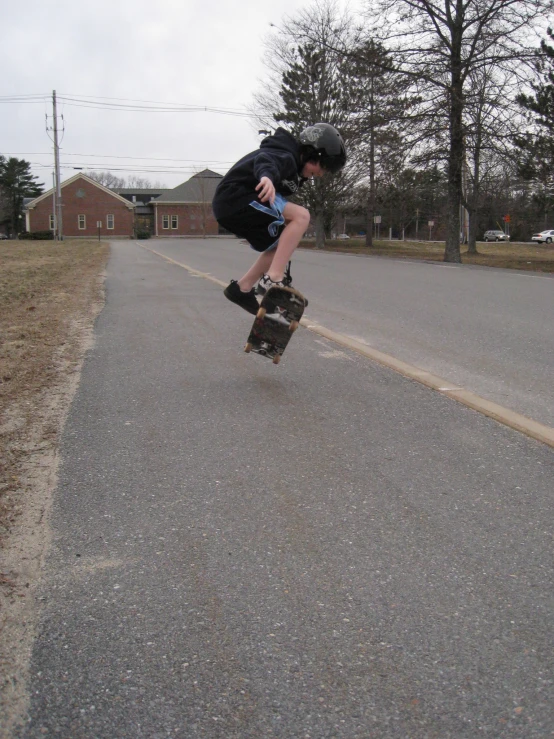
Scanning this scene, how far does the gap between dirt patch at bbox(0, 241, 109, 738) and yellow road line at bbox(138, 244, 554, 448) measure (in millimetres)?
2439

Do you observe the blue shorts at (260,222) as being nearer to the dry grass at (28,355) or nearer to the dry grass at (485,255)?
the dry grass at (28,355)

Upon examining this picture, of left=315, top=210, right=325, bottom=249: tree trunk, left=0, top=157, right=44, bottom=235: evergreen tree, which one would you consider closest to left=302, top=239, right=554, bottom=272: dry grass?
left=315, top=210, right=325, bottom=249: tree trunk

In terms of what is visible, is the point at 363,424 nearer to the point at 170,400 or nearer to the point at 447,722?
the point at 170,400

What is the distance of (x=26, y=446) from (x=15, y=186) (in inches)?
3692

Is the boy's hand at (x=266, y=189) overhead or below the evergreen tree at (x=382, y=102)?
below

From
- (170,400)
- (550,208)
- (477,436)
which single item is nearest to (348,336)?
(170,400)

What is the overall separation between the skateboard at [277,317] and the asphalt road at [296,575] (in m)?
0.64

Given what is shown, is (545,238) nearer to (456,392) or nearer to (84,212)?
(84,212)

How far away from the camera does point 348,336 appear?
7148 mm

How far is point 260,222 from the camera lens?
4.93 meters

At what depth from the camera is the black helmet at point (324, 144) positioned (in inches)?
191

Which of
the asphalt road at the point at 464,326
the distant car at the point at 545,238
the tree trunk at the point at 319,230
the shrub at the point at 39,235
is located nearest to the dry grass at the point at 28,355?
the asphalt road at the point at 464,326

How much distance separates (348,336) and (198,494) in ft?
14.2

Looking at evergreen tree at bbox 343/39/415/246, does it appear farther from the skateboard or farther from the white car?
the white car
